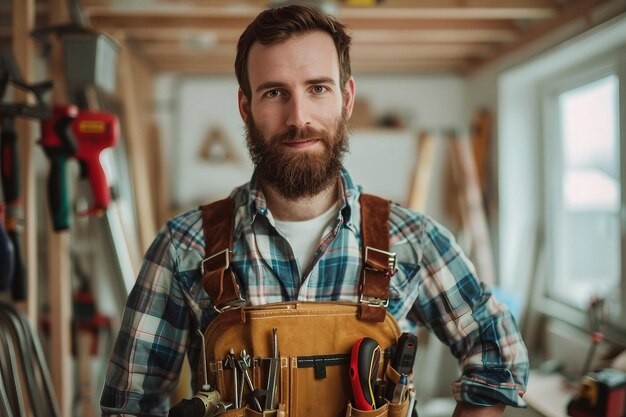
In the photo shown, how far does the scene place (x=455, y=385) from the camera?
130 cm

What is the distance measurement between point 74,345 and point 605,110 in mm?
2975

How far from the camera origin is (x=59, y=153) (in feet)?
6.33

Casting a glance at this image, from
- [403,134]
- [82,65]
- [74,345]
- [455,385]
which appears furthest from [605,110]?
[74,345]

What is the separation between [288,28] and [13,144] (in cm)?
106

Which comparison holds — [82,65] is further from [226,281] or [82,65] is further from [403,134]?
[403,134]

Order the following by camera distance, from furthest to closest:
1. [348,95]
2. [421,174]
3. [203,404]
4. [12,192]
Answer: [421,174]
[12,192]
[348,95]
[203,404]

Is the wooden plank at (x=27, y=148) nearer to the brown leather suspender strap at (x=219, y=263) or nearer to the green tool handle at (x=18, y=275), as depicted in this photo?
the green tool handle at (x=18, y=275)

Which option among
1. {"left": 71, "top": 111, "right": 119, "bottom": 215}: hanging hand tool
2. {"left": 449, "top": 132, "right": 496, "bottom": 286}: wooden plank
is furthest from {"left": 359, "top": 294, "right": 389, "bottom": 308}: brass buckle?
{"left": 449, "top": 132, "right": 496, "bottom": 286}: wooden plank

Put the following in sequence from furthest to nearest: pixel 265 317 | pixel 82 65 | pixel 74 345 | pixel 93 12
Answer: pixel 93 12
pixel 74 345
pixel 82 65
pixel 265 317

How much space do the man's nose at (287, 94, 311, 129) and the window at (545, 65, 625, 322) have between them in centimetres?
230

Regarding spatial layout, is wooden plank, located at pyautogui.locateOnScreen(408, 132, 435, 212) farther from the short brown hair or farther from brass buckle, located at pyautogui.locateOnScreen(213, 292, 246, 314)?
brass buckle, located at pyautogui.locateOnScreen(213, 292, 246, 314)

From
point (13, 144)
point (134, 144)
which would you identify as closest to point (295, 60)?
→ point (13, 144)

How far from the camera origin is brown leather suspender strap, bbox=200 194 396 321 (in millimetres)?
1198

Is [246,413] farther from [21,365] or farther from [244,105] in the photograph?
[21,365]
